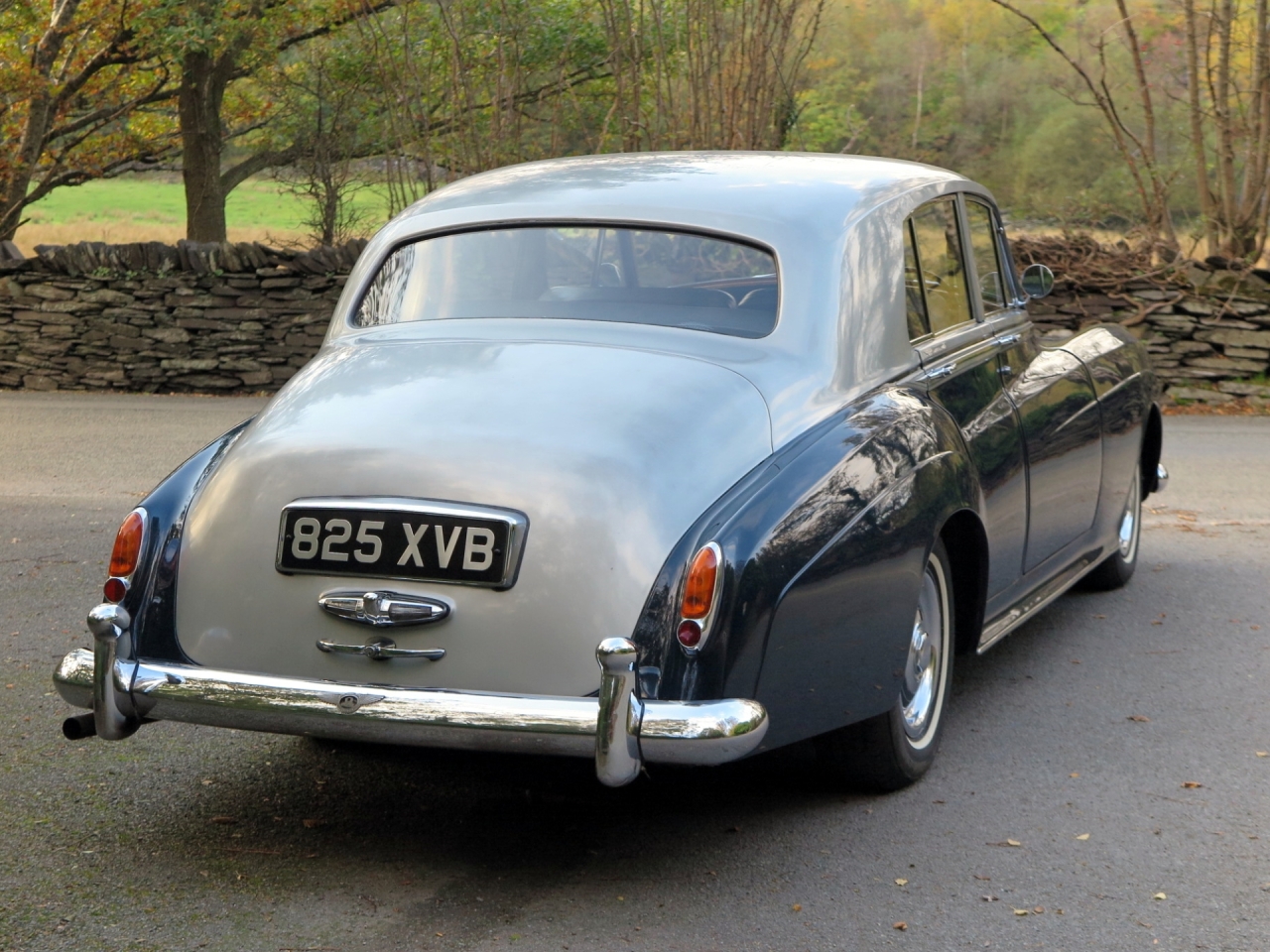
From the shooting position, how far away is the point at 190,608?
11.5 ft

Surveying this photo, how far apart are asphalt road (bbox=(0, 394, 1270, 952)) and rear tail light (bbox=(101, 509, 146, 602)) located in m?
0.64

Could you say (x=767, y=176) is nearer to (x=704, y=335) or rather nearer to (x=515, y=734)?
(x=704, y=335)

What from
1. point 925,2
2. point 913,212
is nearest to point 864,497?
point 913,212

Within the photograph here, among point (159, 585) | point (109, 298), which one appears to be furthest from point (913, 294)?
point (109, 298)

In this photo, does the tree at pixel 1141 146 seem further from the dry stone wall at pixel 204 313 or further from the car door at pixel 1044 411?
the car door at pixel 1044 411

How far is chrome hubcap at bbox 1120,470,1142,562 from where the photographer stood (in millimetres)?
6402

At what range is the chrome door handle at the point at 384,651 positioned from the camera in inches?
129

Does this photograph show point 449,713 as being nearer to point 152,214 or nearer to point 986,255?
point 986,255

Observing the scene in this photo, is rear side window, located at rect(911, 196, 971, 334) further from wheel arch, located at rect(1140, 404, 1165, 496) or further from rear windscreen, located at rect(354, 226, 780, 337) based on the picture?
wheel arch, located at rect(1140, 404, 1165, 496)

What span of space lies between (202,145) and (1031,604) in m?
15.2

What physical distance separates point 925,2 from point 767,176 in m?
65.8

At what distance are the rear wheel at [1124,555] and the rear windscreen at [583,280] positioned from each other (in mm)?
2789

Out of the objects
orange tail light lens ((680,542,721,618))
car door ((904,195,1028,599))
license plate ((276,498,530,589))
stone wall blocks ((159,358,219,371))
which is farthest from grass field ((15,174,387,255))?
orange tail light lens ((680,542,721,618))

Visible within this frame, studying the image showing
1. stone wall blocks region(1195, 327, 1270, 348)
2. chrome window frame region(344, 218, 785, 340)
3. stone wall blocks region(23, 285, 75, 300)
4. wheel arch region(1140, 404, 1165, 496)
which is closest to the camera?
chrome window frame region(344, 218, 785, 340)
